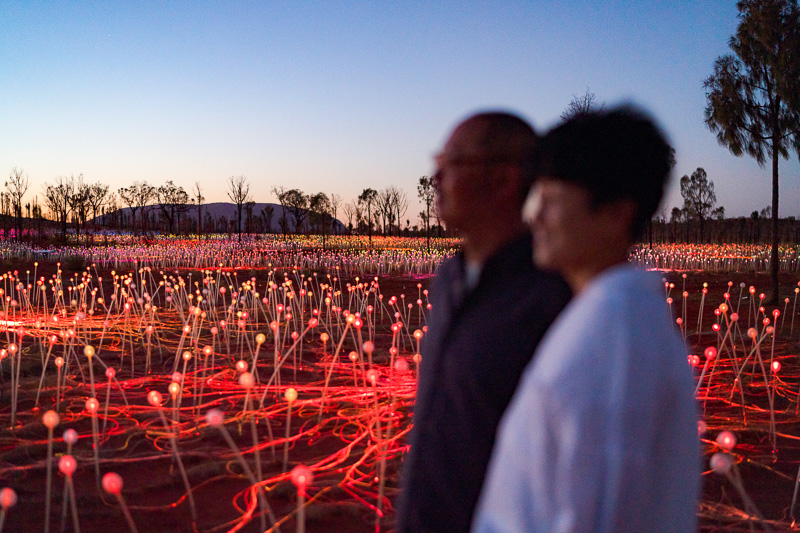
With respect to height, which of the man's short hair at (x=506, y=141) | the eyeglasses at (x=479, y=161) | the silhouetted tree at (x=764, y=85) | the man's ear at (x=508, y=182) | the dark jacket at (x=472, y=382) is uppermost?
the silhouetted tree at (x=764, y=85)

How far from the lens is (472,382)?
120 centimetres

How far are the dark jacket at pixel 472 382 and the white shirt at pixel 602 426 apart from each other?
0.39 metres

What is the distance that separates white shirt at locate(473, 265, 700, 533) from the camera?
72 centimetres

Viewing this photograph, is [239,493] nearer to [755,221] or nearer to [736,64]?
[736,64]

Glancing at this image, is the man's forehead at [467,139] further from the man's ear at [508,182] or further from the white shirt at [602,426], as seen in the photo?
the white shirt at [602,426]

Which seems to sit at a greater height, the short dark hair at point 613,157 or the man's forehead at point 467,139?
the man's forehead at point 467,139

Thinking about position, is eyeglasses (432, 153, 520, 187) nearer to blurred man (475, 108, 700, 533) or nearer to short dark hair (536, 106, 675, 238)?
short dark hair (536, 106, 675, 238)

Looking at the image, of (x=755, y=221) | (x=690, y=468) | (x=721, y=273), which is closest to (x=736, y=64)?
(x=721, y=273)

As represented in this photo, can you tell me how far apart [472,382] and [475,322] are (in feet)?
0.40

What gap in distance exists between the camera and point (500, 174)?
50.9 inches

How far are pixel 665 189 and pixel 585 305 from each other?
370 millimetres

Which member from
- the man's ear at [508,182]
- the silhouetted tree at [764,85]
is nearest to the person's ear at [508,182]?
the man's ear at [508,182]

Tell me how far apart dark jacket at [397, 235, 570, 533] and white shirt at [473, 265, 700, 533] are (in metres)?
0.39

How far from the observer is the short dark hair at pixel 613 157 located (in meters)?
0.93
